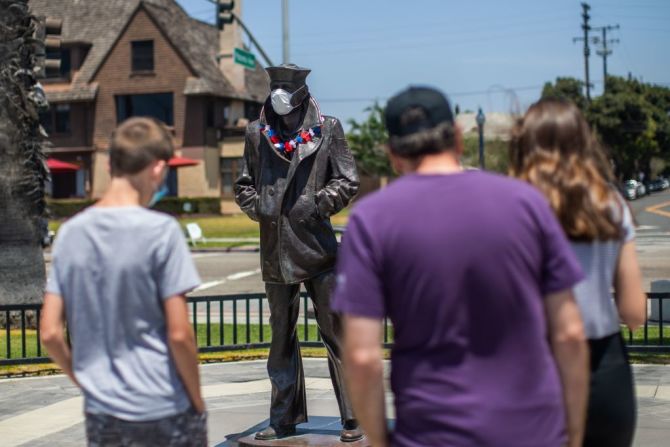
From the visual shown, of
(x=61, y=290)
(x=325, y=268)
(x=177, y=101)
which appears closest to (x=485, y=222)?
(x=61, y=290)

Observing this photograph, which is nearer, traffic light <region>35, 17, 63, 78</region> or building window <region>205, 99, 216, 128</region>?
traffic light <region>35, 17, 63, 78</region>

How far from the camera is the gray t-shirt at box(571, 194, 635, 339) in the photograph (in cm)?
351

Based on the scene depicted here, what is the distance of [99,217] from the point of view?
11.4ft

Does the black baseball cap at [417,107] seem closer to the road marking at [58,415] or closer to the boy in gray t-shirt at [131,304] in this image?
the boy in gray t-shirt at [131,304]

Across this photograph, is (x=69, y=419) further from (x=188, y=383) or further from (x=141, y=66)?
(x=141, y=66)

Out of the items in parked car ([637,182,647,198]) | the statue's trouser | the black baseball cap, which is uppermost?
the black baseball cap

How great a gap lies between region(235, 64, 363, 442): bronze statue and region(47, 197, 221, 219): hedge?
1769 inches

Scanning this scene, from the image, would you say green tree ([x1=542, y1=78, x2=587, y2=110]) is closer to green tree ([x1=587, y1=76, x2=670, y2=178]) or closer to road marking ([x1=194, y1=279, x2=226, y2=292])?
green tree ([x1=587, y1=76, x2=670, y2=178])

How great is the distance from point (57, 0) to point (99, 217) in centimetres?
5494

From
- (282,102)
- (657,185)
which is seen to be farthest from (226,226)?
(657,185)

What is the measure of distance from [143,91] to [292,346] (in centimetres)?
4792

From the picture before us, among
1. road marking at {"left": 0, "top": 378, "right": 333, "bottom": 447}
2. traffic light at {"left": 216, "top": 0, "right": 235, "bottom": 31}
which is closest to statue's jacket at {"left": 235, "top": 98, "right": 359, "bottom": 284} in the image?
road marking at {"left": 0, "top": 378, "right": 333, "bottom": 447}

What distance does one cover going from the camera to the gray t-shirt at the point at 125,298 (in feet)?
11.3

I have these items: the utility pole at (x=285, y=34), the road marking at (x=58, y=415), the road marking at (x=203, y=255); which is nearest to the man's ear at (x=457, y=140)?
the road marking at (x=58, y=415)
